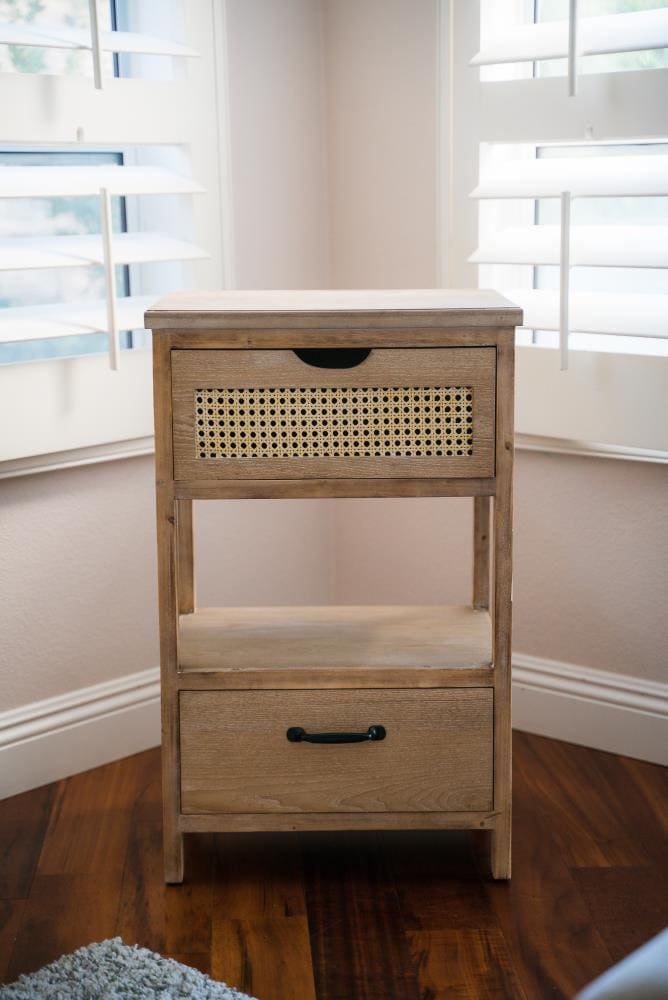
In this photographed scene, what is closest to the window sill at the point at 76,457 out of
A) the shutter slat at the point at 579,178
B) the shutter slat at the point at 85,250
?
the shutter slat at the point at 85,250

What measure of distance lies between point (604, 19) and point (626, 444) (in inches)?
24.0

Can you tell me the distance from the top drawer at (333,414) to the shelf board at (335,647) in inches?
9.8

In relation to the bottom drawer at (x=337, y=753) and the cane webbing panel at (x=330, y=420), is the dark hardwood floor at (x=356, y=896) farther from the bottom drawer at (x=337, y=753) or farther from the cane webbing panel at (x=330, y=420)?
the cane webbing panel at (x=330, y=420)

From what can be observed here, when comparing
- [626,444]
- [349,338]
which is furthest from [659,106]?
→ [349,338]

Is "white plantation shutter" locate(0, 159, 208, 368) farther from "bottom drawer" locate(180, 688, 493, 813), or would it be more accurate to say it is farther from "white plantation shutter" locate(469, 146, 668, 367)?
"bottom drawer" locate(180, 688, 493, 813)

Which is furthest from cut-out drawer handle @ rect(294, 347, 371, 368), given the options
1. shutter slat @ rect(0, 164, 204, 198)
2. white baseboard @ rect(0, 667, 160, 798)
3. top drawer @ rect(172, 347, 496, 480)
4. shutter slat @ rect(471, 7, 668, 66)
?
white baseboard @ rect(0, 667, 160, 798)

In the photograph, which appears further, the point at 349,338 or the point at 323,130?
the point at 323,130

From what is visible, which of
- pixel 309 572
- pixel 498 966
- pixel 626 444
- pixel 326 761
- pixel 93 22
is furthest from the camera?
pixel 309 572

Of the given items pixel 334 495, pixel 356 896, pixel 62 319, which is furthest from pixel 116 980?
pixel 62 319

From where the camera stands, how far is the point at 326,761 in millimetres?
1579

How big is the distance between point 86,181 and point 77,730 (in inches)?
33.1

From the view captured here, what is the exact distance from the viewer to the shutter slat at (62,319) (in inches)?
69.1

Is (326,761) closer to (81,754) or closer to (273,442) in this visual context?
(273,442)

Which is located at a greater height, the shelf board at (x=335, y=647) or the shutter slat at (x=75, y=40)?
the shutter slat at (x=75, y=40)
